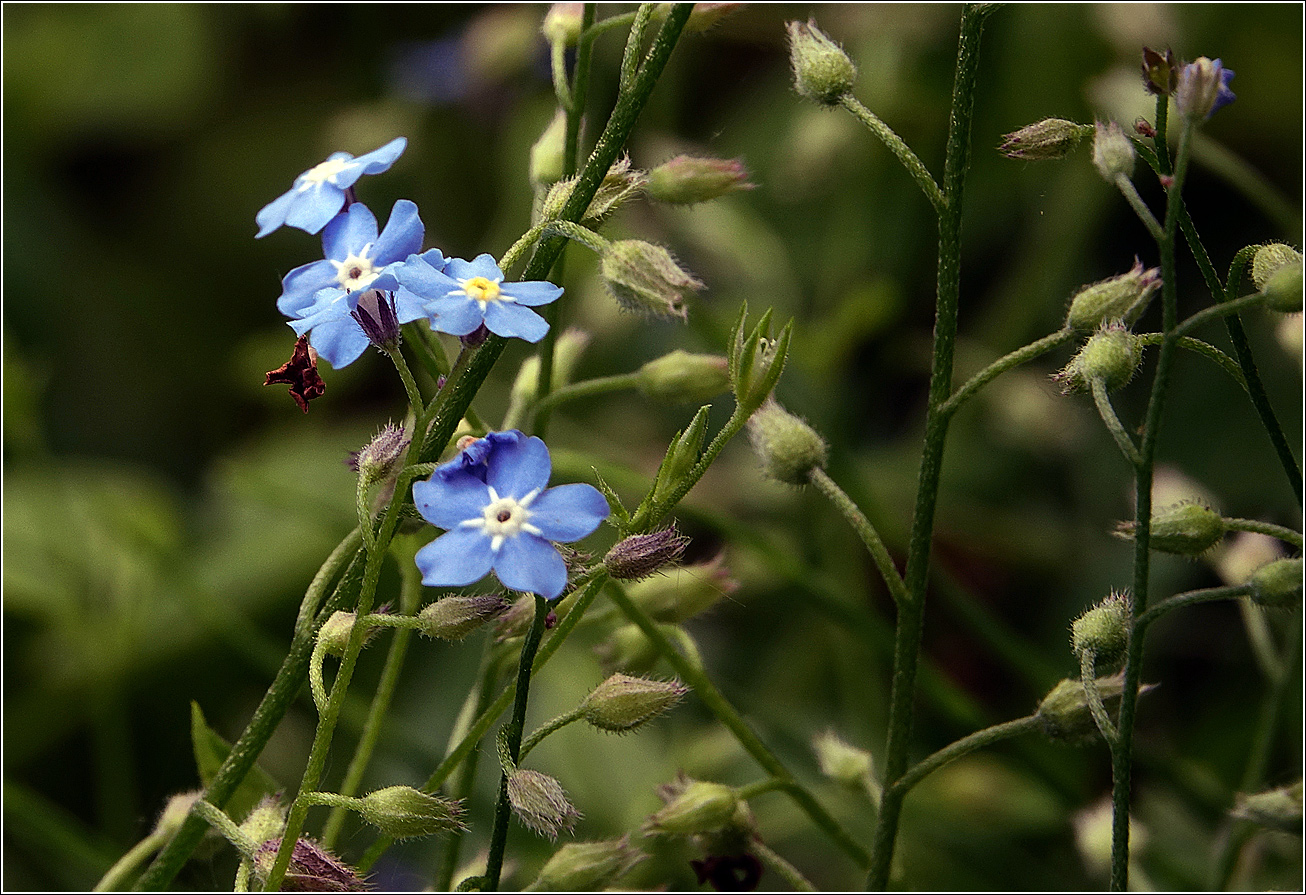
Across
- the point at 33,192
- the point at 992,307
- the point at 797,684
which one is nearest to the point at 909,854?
the point at 797,684

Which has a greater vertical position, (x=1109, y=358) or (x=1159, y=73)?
(x=1159, y=73)

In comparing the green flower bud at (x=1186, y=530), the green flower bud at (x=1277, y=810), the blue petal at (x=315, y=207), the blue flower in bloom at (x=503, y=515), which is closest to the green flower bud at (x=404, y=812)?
the blue flower in bloom at (x=503, y=515)

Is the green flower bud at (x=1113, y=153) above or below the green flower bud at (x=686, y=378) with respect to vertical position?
above

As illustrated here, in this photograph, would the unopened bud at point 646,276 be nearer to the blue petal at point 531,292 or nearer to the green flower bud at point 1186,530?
the blue petal at point 531,292

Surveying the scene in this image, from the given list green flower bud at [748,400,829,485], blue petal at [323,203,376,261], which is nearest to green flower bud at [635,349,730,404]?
green flower bud at [748,400,829,485]

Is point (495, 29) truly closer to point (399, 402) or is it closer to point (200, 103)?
point (399, 402)

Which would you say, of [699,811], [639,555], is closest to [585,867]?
[699,811]

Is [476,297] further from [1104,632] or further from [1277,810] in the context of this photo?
[1277,810]
